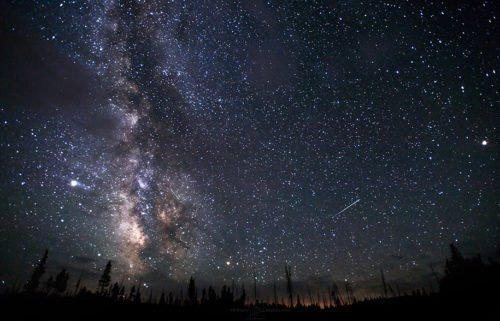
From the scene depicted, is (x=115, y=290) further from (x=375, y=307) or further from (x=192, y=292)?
(x=375, y=307)

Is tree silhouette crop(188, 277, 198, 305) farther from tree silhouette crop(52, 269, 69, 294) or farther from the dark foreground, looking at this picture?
the dark foreground

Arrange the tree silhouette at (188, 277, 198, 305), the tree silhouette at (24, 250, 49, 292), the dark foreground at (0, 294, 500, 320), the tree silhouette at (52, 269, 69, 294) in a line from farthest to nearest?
the tree silhouette at (188, 277, 198, 305) → the tree silhouette at (52, 269, 69, 294) → the tree silhouette at (24, 250, 49, 292) → the dark foreground at (0, 294, 500, 320)

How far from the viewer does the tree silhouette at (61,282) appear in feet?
270

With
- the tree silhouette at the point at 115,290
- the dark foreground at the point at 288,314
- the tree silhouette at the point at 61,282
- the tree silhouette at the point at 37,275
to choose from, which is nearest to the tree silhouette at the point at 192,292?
the tree silhouette at the point at 115,290

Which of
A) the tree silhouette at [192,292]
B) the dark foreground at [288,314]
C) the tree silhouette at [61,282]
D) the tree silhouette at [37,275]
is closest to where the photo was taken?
the dark foreground at [288,314]

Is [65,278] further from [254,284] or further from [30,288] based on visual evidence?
[254,284]

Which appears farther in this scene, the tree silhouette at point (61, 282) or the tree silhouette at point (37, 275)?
the tree silhouette at point (61, 282)

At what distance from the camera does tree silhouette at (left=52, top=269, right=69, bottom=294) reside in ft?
270

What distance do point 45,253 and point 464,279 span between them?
108262 millimetres

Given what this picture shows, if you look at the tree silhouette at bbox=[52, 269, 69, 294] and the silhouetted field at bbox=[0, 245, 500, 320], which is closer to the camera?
the silhouetted field at bbox=[0, 245, 500, 320]

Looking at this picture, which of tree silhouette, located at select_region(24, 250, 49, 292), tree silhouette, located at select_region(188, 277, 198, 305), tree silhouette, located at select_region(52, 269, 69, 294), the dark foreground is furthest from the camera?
tree silhouette, located at select_region(188, 277, 198, 305)

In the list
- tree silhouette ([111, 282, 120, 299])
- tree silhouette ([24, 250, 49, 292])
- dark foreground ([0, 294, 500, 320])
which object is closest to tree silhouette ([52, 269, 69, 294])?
tree silhouette ([24, 250, 49, 292])

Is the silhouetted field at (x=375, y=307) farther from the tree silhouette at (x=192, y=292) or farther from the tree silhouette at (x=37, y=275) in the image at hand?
the tree silhouette at (x=192, y=292)

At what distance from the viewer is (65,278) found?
277ft
